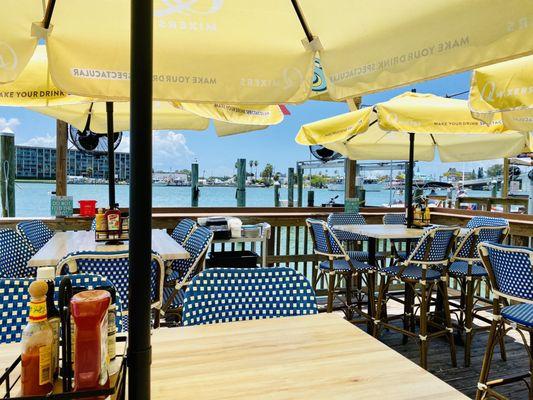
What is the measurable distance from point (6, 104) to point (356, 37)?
2.74 m

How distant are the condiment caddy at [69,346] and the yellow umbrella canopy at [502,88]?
9.04 ft

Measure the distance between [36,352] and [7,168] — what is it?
5.60 m

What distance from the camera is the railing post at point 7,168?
5512 millimetres

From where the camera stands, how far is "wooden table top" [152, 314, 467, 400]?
3.61 ft

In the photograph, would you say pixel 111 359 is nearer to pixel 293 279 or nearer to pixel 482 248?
pixel 293 279

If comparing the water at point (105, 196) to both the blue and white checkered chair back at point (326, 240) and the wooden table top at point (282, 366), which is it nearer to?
the blue and white checkered chair back at point (326, 240)

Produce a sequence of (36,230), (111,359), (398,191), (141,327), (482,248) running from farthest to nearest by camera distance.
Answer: (398,191), (36,230), (482,248), (111,359), (141,327)

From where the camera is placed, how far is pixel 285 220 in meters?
5.36

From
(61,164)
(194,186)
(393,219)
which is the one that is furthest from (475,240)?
(194,186)

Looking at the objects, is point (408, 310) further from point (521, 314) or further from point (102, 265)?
point (102, 265)

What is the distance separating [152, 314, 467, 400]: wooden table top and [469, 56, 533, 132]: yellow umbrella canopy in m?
2.03

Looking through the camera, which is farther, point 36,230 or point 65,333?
point 36,230

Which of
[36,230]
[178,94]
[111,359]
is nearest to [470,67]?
[178,94]

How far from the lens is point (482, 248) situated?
105 inches
